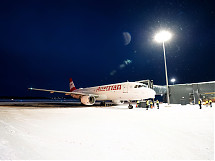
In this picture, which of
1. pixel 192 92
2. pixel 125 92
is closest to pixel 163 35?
pixel 125 92

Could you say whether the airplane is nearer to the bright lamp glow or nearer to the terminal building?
the bright lamp glow

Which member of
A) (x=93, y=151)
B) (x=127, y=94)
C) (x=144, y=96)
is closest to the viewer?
(x=93, y=151)

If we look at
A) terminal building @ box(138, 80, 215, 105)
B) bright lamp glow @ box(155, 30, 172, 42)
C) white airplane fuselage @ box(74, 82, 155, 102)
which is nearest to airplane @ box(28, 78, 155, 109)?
white airplane fuselage @ box(74, 82, 155, 102)

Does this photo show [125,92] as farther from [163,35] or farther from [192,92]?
[192,92]

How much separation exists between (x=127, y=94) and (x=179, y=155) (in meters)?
13.8

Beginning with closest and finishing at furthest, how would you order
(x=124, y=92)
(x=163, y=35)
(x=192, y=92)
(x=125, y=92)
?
1. (x=125, y=92)
2. (x=124, y=92)
3. (x=163, y=35)
4. (x=192, y=92)

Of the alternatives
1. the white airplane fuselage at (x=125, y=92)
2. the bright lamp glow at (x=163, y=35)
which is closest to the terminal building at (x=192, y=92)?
the bright lamp glow at (x=163, y=35)

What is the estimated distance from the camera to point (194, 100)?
77.6 ft

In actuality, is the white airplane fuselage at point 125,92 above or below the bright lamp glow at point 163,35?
below

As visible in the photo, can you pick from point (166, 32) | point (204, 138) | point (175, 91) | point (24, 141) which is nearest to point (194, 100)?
point (175, 91)

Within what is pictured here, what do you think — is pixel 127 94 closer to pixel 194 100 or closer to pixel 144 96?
pixel 144 96

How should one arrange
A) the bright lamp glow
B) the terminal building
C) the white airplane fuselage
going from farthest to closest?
1. the terminal building
2. the bright lamp glow
3. the white airplane fuselage

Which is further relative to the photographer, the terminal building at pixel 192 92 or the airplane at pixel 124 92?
the terminal building at pixel 192 92

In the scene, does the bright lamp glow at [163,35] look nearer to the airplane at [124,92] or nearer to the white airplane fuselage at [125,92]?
the airplane at [124,92]
